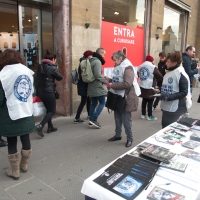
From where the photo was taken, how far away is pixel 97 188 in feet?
5.22

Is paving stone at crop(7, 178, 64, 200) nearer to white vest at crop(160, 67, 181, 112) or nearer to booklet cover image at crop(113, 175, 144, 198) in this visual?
booklet cover image at crop(113, 175, 144, 198)

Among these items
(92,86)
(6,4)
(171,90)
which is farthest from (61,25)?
(171,90)

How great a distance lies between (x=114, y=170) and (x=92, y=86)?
3148 mm

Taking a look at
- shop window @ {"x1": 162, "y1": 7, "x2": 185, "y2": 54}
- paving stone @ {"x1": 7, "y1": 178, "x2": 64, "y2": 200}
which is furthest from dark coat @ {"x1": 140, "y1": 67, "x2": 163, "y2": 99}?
shop window @ {"x1": 162, "y1": 7, "x2": 185, "y2": 54}

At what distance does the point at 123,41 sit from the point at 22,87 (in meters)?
5.57

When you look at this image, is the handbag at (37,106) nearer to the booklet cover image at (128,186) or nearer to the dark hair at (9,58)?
the dark hair at (9,58)

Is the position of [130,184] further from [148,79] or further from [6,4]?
[6,4]

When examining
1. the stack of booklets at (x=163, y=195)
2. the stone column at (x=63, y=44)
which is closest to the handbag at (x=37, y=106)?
the stone column at (x=63, y=44)

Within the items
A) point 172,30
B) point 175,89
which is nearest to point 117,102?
point 175,89

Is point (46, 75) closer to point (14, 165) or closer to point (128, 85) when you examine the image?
point (128, 85)

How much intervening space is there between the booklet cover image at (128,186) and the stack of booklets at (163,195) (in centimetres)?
11

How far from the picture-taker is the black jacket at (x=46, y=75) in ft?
13.5

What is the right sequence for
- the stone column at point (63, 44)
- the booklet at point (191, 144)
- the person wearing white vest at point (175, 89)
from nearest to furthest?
the booklet at point (191, 144) < the person wearing white vest at point (175, 89) < the stone column at point (63, 44)

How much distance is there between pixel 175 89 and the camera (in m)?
3.17
